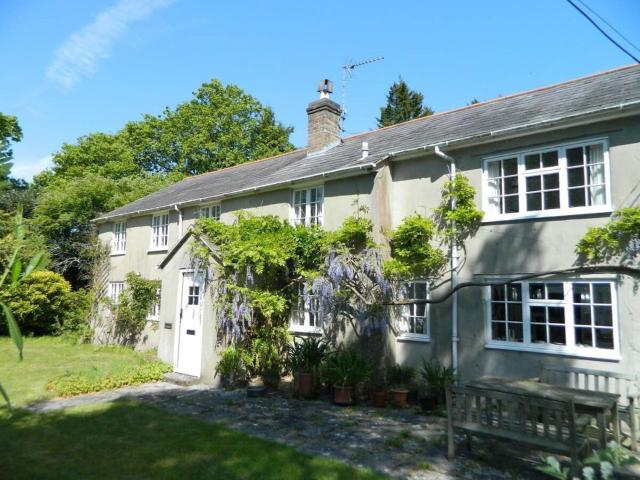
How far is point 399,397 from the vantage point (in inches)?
378

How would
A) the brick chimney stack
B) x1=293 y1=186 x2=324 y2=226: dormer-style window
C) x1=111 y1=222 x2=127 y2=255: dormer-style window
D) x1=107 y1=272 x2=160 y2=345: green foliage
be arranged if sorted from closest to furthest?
x1=293 y1=186 x2=324 y2=226: dormer-style window < the brick chimney stack < x1=107 y1=272 x2=160 y2=345: green foliage < x1=111 y1=222 x2=127 y2=255: dormer-style window

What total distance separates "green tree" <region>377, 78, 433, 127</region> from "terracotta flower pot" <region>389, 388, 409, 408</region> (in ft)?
89.3

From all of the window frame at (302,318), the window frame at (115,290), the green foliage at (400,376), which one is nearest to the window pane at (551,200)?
the green foliage at (400,376)

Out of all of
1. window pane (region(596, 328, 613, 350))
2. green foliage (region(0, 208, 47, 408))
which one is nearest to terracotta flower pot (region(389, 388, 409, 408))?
window pane (region(596, 328, 613, 350))

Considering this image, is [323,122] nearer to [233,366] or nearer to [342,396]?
[233,366]

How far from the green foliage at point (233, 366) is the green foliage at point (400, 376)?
3389 mm

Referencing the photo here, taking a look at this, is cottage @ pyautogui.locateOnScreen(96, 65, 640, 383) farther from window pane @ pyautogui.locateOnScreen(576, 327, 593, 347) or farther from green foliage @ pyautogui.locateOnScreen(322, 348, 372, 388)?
green foliage @ pyautogui.locateOnScreen(322, 348, 372, 388)

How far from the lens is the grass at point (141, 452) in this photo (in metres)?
5.72

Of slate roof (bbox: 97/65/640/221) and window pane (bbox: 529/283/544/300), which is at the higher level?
slate roof (bbox: 97/65/640/221)

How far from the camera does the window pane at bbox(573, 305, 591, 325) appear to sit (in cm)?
854

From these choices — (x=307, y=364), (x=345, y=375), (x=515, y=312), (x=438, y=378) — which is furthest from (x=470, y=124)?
(x=307, y=364)

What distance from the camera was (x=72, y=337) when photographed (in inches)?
746

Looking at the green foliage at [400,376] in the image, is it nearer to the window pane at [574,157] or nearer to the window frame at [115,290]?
the window pane at [574,157]

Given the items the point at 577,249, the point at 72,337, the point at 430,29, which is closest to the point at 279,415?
the point at 577,249
